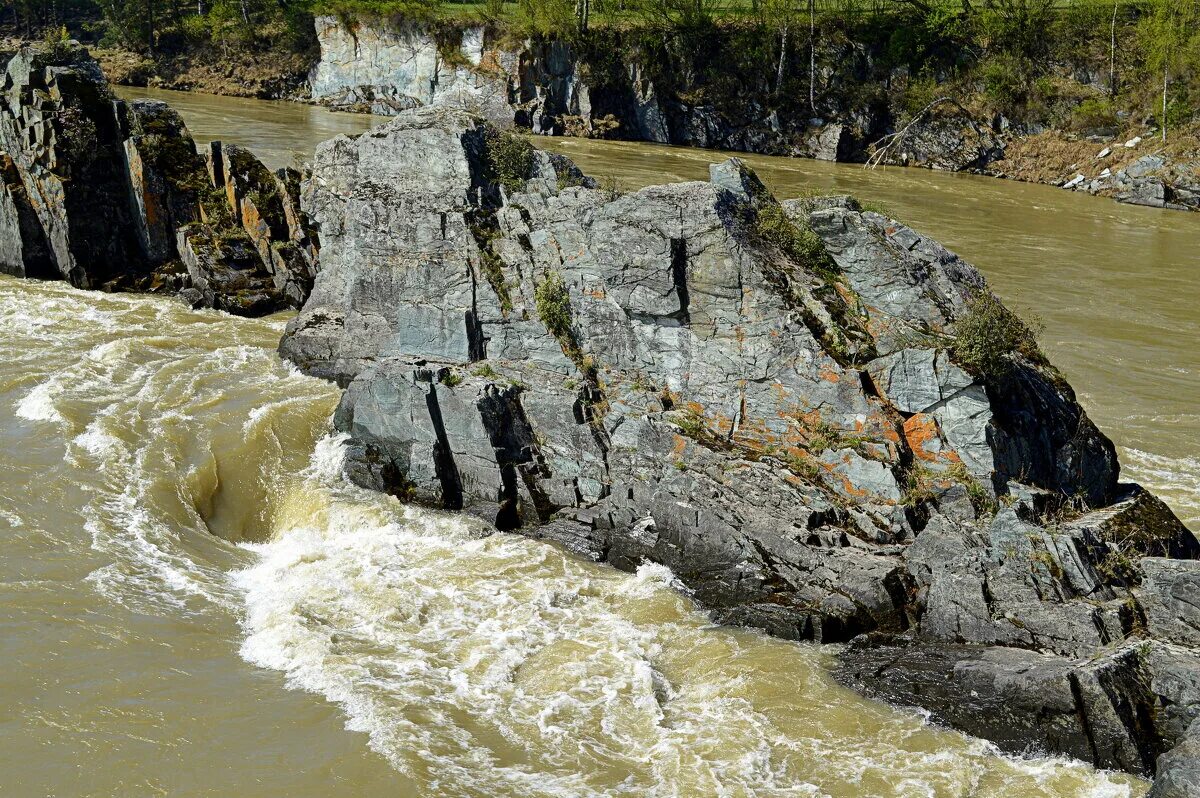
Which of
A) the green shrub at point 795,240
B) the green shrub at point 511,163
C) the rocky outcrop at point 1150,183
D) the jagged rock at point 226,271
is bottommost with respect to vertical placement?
the jagged rock at point 226,271

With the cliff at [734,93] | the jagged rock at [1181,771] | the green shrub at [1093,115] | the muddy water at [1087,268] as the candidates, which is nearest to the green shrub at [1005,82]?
the cliff at [734,93]

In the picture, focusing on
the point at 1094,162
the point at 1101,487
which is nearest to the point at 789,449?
the point at 1101,487

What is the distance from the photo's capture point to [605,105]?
197 ft

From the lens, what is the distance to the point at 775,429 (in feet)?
45.7

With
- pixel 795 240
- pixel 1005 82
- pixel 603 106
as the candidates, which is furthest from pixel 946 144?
pixel 795 240

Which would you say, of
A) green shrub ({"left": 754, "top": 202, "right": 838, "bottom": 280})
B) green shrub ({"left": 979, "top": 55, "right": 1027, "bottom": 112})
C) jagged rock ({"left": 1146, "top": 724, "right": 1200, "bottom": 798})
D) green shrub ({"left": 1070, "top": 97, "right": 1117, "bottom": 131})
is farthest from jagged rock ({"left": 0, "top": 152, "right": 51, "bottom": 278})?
green shrub ({"left": 1070, "top": 97, "right": 1117, "bottom": 131})

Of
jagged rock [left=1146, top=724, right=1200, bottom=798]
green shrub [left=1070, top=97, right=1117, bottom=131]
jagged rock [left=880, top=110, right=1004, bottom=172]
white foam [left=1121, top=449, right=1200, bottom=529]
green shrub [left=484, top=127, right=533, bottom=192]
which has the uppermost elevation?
green shrub [left=1070, top=97, right=1117, bottom=131]

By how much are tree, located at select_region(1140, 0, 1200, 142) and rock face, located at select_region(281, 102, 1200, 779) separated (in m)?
45.5

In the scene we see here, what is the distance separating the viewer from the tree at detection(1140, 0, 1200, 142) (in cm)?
5234

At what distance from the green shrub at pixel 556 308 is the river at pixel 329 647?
3.42 m

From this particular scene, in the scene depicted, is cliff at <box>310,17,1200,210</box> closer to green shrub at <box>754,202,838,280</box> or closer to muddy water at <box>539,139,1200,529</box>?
muddy water at <box>539,139,1200,529</box>

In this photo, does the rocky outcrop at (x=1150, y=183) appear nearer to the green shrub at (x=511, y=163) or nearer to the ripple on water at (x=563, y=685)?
the green shrub at (x=511, y=163)

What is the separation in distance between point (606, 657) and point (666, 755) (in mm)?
1820

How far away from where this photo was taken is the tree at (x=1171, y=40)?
52344mm
